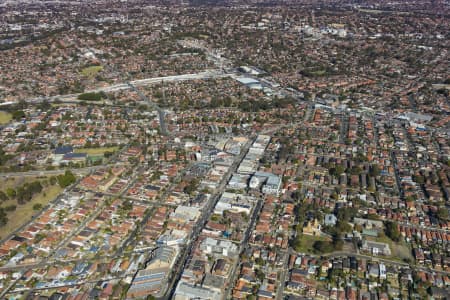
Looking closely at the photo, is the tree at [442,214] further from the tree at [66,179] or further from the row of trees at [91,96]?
the row of trees at [91,96]

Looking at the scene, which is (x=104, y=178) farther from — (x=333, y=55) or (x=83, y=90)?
(x=333, y=55)

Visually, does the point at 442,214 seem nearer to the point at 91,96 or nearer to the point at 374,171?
the point at 374,171

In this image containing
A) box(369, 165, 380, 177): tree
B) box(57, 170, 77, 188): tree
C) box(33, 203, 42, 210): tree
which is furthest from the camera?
box(369, 165, 380, 177): tree

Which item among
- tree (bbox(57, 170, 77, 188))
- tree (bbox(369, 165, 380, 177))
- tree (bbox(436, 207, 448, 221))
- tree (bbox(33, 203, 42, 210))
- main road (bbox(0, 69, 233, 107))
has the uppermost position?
main road (bbox(0, 69, 233, 107))

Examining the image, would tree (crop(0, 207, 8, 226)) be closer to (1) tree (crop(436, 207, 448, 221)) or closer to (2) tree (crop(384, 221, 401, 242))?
(2) tree (crop(384, 221, 401, 242))

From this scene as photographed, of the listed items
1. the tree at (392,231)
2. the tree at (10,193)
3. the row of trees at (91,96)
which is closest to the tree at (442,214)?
the tree at (392,231)

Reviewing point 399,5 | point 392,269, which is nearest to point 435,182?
point 392,269

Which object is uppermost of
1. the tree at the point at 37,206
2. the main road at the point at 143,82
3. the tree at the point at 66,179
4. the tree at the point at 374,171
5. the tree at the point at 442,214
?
the main road at the point at 143,82

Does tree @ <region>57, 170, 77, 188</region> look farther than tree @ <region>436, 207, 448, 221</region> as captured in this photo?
Yes

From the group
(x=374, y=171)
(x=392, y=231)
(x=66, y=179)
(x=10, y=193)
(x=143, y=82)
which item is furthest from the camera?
(x=143, y=82)

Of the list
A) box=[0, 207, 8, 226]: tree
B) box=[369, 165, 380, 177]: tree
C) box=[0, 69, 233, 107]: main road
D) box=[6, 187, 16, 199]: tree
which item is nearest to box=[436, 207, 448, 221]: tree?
box=[369, 165, 380, 177]: tree

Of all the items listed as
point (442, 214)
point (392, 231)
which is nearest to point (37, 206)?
point (392, 231)

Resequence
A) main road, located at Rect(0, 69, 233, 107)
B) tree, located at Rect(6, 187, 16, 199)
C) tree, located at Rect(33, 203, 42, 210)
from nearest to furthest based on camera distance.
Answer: tree, located at Rect(33, 203, 42, 210)
tree, located at Rect(6, 187, 16, 199)
main road, located at Rect(0, 69, 233, 107)
